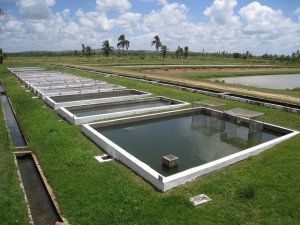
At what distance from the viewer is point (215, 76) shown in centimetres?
3406

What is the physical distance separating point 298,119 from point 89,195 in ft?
31.8

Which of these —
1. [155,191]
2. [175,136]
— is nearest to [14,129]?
[175,136]

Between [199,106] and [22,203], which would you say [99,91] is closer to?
[199,106]

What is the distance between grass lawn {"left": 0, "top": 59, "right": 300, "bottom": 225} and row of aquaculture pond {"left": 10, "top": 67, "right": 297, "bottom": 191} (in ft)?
0.84

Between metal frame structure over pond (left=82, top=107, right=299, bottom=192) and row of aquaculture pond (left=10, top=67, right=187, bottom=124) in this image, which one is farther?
row of aquaculture pond (left=10, top=67, right=187, bottom=124)

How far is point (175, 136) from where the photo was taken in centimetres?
1088

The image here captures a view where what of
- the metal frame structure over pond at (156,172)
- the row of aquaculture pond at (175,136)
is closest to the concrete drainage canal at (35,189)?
the row of aquaculture pond at (175,136)

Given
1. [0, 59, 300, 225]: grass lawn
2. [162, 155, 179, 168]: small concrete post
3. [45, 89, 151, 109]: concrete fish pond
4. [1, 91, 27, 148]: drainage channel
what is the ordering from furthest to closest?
[45, 89, 151, 109]: concrete fish pond → [1, 91, 27, 148]: drainage channel → [162, 155, 179, 168]: small concrete post → [0, 59, 300, 225]: grass lawn

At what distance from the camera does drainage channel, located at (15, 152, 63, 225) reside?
5859mm

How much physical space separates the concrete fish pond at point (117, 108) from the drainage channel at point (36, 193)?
3.32 metres

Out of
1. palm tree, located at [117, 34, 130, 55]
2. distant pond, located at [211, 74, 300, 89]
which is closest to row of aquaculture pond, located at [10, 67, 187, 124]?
distant pond, located at [211, 74, 300, 89]

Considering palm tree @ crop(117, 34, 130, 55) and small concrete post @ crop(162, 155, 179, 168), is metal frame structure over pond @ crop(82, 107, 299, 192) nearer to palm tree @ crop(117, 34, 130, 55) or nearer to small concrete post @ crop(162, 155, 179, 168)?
small concrete post @ crop(162, 155, 179, 168)

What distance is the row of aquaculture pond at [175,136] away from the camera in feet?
25.1

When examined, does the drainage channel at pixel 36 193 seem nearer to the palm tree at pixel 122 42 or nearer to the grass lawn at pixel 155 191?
the grass lawn at pixel 155 191
